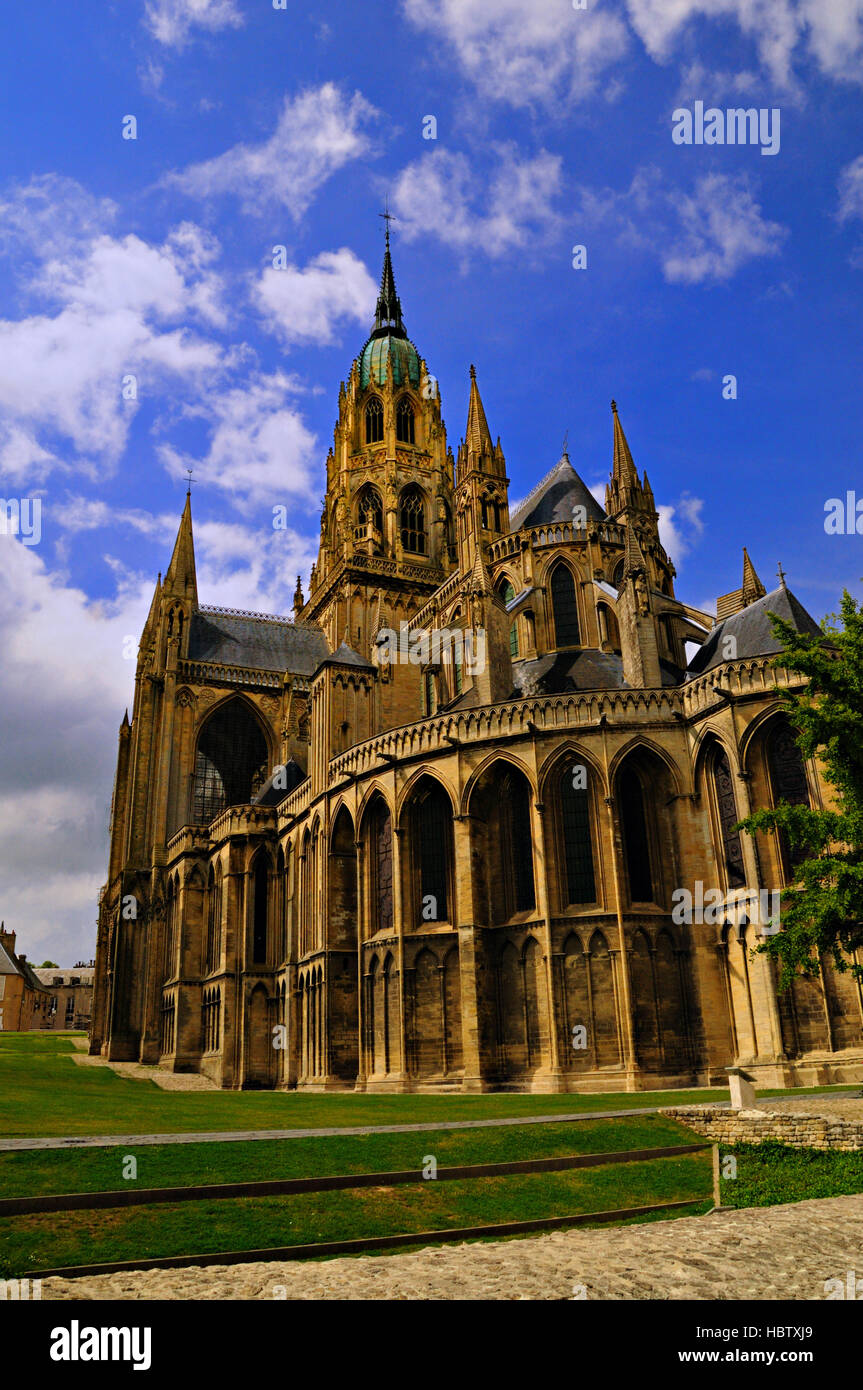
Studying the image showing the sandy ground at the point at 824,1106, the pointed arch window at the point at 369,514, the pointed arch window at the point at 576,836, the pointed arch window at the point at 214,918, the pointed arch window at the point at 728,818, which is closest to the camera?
the sandy ground at the point at 824,1106

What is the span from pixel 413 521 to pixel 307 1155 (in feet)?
188

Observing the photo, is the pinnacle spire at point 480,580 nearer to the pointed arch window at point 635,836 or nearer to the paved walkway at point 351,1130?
the pointed arch window at point 635,836

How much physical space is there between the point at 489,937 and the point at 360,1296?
25.5m

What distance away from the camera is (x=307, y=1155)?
15539 millimetres

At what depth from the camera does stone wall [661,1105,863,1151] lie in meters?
18.0

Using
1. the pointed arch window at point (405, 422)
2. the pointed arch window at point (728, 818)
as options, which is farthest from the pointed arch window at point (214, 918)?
the pointed arch window at point (405, 422)

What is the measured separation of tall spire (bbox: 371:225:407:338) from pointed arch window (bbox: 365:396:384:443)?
309 inches

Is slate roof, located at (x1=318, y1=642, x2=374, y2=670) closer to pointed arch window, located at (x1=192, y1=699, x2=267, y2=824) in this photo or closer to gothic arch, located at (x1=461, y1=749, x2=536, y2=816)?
gothic arch, located at (x1=461, y1=749, x2=536, y2=816)

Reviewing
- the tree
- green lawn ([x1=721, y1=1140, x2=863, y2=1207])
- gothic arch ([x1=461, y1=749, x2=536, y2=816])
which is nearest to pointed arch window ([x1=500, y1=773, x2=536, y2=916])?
gothic arch ([x1=461, y1=749, x2=536, y2=816])

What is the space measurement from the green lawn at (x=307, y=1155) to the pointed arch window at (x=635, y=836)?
14.5m

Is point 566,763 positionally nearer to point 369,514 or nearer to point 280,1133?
point 280,1133

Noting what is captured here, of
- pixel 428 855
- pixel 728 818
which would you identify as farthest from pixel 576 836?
pixel 428 855

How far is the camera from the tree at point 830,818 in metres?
22.4
